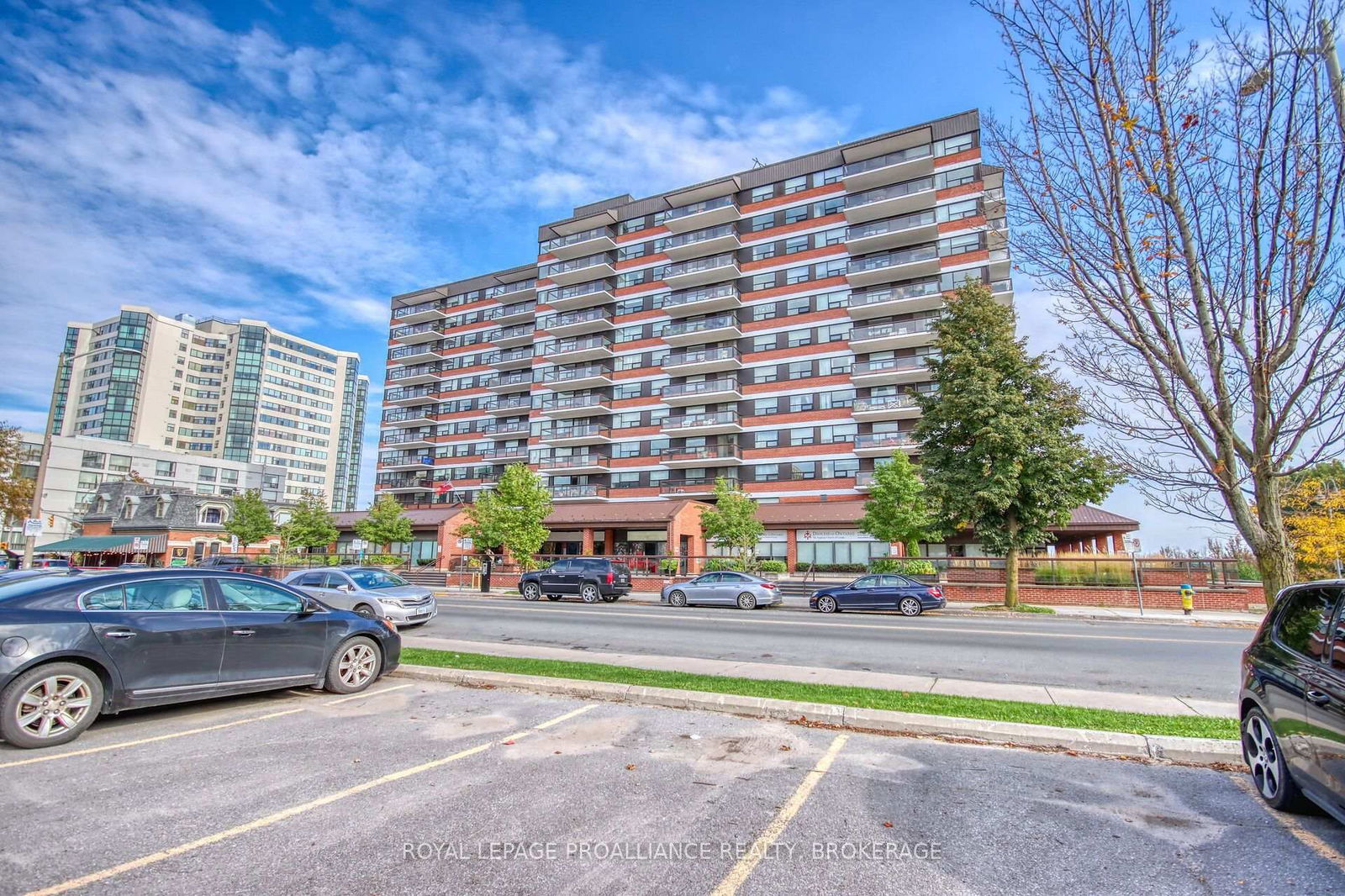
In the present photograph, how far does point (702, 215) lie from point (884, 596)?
3900 cm

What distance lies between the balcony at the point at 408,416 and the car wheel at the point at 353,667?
2609 inches

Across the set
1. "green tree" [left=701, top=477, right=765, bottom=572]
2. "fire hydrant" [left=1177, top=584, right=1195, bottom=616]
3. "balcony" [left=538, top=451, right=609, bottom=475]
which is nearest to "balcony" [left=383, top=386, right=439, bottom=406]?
"balcony" [left=538, top=451, right=609, bottom=475]

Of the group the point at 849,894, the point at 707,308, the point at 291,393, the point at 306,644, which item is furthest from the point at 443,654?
the point at 291,393

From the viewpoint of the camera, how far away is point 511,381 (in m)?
64.8

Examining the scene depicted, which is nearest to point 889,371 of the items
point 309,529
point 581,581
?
point 581,581

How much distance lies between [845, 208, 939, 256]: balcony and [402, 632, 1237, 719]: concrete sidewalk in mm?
40415

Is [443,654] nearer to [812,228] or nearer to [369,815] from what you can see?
[369,815]

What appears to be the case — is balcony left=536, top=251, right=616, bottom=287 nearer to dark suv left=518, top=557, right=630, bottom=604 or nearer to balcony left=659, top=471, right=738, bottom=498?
balcony left=659, top=471, right=738, bottom=498

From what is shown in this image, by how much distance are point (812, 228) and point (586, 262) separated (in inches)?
826

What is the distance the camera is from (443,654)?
10586 millimetres

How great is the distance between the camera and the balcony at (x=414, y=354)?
71.7 metres

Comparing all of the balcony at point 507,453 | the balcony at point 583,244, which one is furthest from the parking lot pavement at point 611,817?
the balcony at point 583,244

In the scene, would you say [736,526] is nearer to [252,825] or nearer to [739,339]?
[739,339]

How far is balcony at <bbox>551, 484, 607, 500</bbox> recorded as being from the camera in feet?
173
